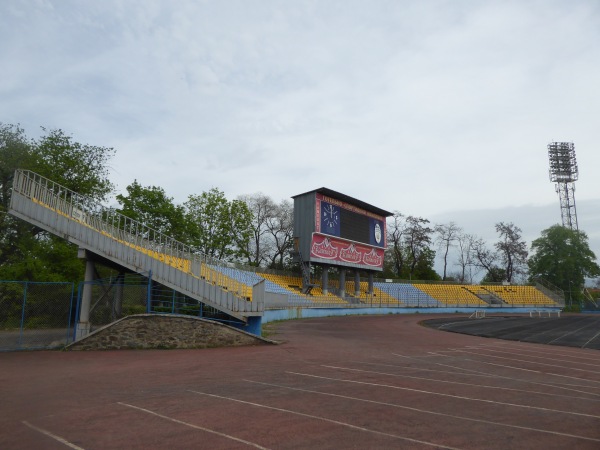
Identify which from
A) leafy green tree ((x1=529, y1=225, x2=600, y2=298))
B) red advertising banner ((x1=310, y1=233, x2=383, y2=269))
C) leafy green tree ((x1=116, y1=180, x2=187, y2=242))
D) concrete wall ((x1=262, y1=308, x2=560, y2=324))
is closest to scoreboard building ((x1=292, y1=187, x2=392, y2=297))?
red advertising banner ((x1=310, y1=233, x2=383, y2=269))

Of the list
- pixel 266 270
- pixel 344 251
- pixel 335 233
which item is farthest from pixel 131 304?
pixel 344 251

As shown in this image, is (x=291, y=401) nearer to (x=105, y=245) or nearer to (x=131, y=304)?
(x=105, y=245)

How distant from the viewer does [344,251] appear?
3769cm

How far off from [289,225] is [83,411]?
50514 millimetres

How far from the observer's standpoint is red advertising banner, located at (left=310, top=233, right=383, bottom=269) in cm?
3494

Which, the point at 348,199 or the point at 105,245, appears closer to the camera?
the point at 105,245

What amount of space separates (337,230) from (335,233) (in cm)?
44

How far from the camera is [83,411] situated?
6.38m

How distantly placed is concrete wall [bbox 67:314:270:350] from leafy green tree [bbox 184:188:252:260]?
2871 cm

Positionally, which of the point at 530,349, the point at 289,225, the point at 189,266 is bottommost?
the point at 530,349

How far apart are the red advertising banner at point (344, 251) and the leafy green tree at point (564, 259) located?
123ft

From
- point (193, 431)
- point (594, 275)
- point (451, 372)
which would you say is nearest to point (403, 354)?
point (451, 372)

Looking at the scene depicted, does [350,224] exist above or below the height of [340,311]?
above

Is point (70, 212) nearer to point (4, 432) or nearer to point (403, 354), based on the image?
point (4, 432)
